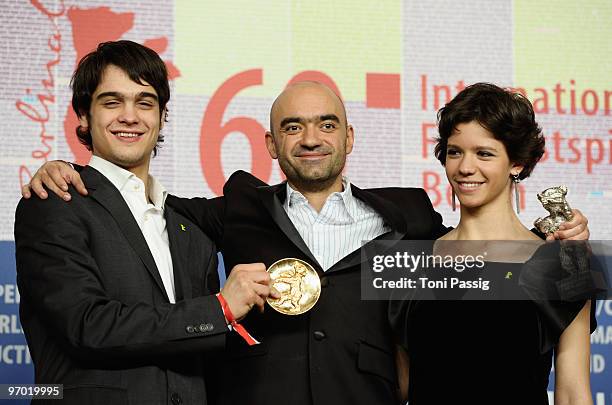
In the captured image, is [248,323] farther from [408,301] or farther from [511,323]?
[511,323]

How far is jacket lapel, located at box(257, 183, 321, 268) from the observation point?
2309 millimetres

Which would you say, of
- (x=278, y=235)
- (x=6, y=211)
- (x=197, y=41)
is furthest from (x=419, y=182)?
(x=6, y=211)

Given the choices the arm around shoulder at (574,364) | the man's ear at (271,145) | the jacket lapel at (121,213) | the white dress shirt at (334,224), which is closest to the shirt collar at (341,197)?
the white dress shirt at (334,224)

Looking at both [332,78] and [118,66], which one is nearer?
[118,66]

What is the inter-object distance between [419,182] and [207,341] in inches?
68.4

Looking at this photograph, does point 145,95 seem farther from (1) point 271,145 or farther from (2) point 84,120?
(1) point 271,145

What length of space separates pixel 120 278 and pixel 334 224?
0.62 metres

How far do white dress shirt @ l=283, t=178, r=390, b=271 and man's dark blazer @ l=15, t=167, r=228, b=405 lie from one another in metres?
0.39

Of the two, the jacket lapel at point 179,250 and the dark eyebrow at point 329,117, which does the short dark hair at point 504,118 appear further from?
the jacket lapel at point 179,250

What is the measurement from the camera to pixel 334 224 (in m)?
2.42

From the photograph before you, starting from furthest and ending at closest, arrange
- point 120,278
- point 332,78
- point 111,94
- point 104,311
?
point 332,78
point 111,94
point 120,278
point 104,311

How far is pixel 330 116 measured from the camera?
2.51 meters

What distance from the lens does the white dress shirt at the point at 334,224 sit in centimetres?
237

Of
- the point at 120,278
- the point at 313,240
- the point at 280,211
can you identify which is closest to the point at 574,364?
the point at 313,240
